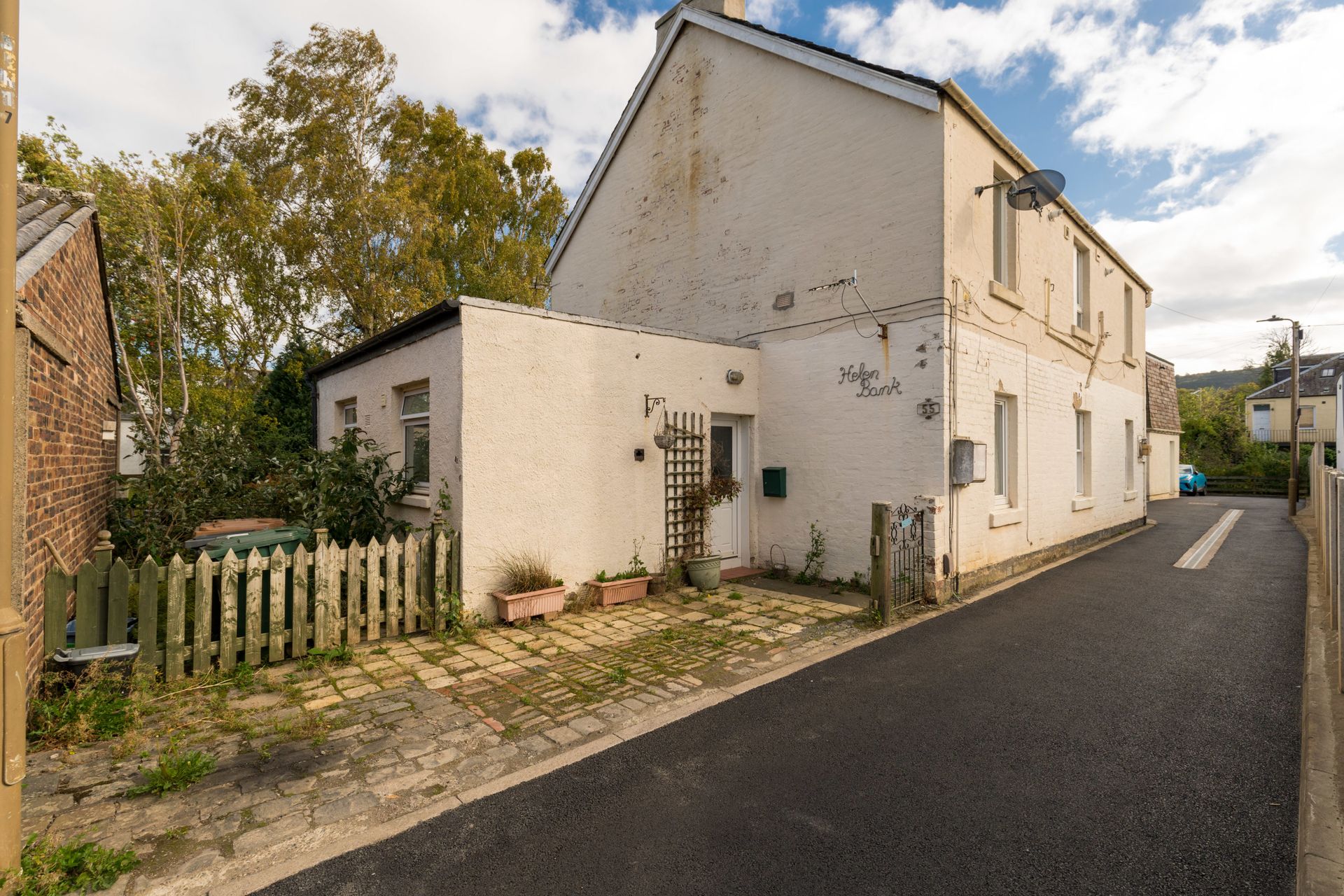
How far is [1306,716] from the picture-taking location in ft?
14.5

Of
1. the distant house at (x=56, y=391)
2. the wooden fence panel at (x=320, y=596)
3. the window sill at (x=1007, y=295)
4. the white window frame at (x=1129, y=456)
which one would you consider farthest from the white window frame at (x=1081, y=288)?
the distant house at (x=56, y=391)

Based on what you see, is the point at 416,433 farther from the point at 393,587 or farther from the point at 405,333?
the point at 393,587

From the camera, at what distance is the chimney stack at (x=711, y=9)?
35.8 ft

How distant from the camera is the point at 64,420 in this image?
5.27 meters

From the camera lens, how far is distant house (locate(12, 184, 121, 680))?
12.9ft

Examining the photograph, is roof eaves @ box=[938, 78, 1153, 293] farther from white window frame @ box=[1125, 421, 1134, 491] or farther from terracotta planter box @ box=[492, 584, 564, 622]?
terracotta planter box @ box=[492, 584, 564, 622]

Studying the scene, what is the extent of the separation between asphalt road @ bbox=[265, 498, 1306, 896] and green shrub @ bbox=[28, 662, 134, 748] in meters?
2.48

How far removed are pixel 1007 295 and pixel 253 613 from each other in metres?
10.2

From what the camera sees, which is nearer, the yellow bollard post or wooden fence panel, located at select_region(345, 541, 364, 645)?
the yellow bollard post

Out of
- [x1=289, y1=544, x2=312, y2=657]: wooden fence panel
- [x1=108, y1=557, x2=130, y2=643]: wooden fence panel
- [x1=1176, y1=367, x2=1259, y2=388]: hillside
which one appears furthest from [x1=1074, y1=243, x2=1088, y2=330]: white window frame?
[x1=1176, y1=367, x2=1259, y2=388]: hillside

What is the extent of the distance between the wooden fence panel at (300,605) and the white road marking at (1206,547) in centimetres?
1274

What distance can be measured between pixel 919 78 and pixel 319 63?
20918 millimetres

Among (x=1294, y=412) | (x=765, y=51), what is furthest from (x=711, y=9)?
(x=1294, y=412)

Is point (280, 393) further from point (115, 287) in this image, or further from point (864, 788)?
point (864, 788)
